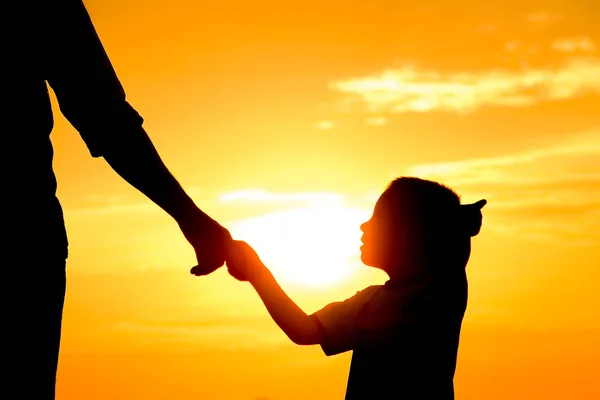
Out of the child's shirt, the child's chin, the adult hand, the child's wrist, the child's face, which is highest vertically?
the child's face

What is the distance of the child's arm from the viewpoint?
4559 mm

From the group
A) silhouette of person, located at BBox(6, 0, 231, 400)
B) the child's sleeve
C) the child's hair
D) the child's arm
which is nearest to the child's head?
the child's hair

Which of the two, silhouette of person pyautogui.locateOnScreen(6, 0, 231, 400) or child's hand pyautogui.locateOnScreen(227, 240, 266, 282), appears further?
child's hand pyautogui.locateOnScreen(227, 240, 266, 282)

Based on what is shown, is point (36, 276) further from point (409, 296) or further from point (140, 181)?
point (409, 296)

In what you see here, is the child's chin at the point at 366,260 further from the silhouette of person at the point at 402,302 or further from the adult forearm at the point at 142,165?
the adult forearm at the point at 142,165

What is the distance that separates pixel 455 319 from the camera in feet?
14.9

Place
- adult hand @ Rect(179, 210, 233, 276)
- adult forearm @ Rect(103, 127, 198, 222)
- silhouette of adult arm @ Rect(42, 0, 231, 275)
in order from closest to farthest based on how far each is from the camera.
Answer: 1. silhouette of adult arm @ Rect(42, 0, 231, 275)
2. adult forearm @ Rect(103, 127, 198, 222)
3. adult hand @ Rect(179, 210, 233, 276)

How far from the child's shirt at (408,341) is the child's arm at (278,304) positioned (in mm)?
163

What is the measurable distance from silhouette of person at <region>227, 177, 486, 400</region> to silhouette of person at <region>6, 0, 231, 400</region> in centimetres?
128

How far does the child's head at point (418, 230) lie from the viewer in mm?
4598

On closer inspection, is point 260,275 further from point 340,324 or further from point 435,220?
point 435,220

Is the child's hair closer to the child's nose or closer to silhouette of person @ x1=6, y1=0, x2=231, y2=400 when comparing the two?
the child's nose

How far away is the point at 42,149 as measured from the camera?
2857mm

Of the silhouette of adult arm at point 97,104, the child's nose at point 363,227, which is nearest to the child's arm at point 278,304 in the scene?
the child's nose at point 363,227
